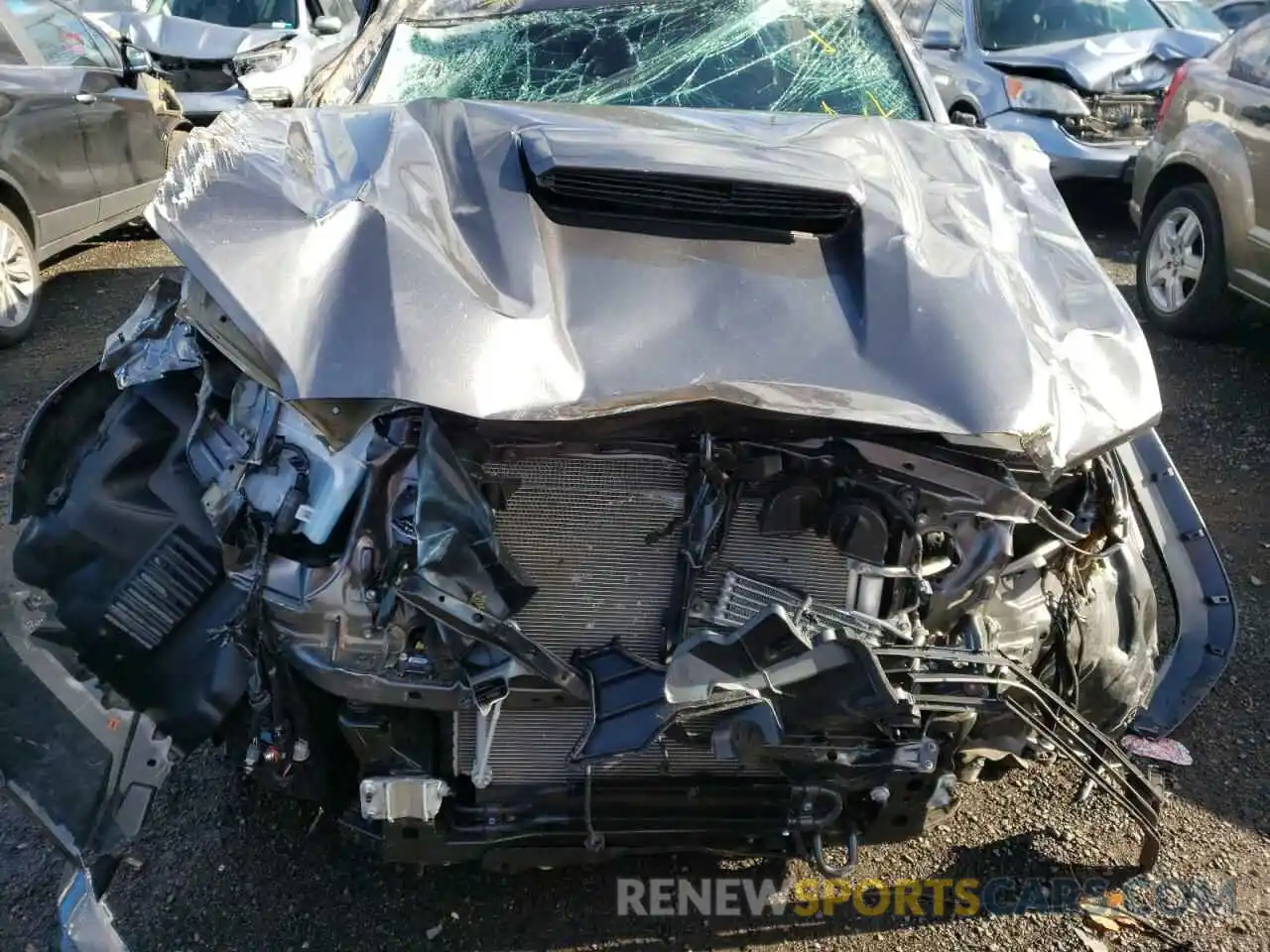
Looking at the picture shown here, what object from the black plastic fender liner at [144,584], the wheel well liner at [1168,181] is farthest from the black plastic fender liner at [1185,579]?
the wheel well liner at [1168,181]

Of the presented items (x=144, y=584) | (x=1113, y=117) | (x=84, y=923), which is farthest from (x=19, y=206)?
(x=1113, y=117)

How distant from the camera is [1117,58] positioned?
7195mm

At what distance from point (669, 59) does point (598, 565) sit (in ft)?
7.02

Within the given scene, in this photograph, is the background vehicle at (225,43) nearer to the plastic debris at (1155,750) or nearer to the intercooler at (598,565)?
the intercooler at (598,565)

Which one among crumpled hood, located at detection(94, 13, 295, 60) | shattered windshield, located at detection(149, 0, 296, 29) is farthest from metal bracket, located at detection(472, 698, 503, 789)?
shattered windshield, located at detection(149, 0, 296, 29)

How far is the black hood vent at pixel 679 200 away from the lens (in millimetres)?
2244

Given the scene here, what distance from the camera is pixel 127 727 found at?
2240 mm

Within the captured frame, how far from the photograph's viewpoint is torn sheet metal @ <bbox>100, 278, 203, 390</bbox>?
2.34 meters

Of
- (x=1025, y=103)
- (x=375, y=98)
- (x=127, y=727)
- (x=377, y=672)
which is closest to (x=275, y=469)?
(x=377, y=672)

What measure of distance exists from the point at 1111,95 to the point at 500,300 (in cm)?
663

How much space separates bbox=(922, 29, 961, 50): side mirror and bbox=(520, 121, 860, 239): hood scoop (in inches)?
250

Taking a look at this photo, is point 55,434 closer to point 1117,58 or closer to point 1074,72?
point 1074,72

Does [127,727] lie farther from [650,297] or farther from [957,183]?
[957,183]

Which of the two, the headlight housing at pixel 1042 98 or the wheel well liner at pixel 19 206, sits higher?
the headlight housing at pixel 1042 98
